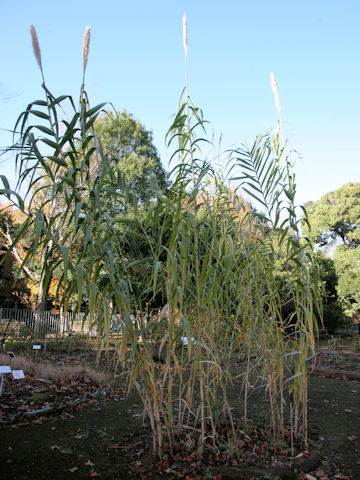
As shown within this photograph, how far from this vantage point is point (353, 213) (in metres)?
15.9

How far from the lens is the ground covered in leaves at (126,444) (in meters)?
2.29

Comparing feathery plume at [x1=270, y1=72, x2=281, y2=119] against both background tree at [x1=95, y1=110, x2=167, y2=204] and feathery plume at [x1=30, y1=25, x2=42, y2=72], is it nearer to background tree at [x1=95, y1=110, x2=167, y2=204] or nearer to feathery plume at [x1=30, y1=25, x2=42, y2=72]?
feathery plume at [x1=30, y1=25, x2=42, y2=72]

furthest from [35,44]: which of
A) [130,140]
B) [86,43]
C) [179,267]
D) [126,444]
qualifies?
[130,140]

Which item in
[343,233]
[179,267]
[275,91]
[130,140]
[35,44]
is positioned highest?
[130,140]

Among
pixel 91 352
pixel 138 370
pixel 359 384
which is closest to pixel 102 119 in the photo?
pixel 91 352

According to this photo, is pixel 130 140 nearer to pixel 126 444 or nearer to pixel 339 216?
pixel 339 216

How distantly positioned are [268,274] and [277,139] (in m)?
1.09

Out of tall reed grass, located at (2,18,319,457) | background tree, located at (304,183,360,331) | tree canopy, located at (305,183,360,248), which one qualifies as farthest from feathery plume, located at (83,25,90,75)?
tree canopy, located at (305,183,360,248)

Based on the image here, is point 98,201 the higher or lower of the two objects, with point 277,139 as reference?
lower

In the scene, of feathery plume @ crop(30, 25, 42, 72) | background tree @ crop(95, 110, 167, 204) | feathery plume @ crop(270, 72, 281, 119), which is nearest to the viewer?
Result: feathery plume @ crop(30, 25, 42, 72)

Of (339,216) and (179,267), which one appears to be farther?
(339,216)

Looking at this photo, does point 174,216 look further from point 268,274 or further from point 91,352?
point 91,352

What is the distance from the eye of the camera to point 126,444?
2752 millimetres

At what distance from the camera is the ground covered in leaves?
229 centimetres
